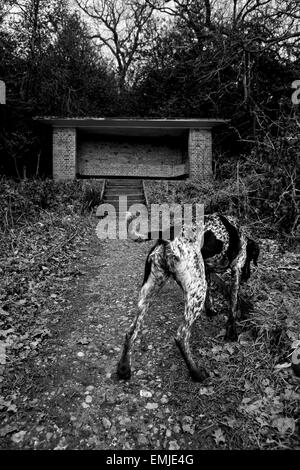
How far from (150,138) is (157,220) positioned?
352 inches

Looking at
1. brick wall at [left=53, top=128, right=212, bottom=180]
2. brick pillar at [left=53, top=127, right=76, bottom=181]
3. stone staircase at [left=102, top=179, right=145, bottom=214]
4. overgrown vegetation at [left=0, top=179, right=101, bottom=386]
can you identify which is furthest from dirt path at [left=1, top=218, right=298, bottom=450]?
brick wall at [left=53, top=128, right=212, bottom=180]

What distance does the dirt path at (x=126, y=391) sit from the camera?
246 cm

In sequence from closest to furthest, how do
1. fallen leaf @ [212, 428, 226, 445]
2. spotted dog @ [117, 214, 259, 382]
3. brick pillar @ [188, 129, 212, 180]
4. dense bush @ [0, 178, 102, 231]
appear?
fallen leaf @ [212, 428, 226, 445] < spotted dog @ [117, 214, 259, 382] < dense bush @ [0, 178, 102, 231] < brick pillar @ [188, 129, 212, 180]

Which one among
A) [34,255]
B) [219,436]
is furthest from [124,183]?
[219,436]

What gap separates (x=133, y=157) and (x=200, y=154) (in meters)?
4.03

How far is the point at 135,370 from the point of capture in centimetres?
325

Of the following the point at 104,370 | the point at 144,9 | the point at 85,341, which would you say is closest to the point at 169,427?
the point at 104,370

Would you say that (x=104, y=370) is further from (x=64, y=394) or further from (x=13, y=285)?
(x=13, y=285)

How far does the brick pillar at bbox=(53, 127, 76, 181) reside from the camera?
48.9ft

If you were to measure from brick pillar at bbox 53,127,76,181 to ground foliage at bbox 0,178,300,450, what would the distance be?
10012 millimetres

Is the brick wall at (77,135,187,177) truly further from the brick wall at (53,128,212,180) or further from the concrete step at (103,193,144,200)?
the concrete step at (103,193,144,200)

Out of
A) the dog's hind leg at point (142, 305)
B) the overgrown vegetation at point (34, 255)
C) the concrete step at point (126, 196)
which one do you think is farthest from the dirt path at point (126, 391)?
the concrete step at point (126, 196)

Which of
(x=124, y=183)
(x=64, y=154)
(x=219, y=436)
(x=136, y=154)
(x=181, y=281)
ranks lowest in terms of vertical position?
(x=219, y=436)

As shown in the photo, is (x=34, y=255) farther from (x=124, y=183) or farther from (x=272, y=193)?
(x=124, y=183)
